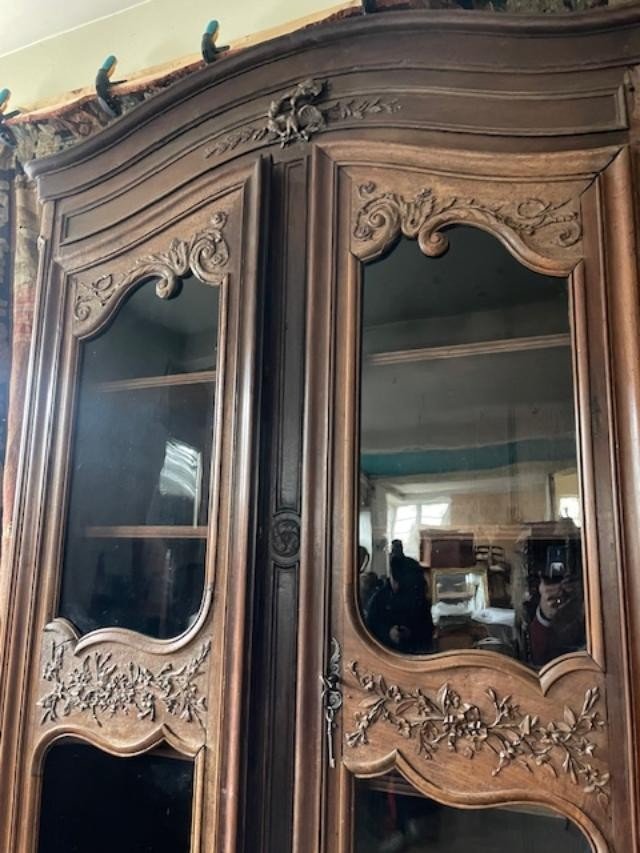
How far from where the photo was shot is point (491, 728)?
0.69 m

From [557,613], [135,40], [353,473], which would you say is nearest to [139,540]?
[353,473]

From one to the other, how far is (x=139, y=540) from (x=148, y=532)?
0.02 metres

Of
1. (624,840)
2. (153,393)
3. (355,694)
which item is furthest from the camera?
(153,393)

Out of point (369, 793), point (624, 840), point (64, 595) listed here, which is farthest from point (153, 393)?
point (624, 840)

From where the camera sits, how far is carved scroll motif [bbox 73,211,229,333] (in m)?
0.91

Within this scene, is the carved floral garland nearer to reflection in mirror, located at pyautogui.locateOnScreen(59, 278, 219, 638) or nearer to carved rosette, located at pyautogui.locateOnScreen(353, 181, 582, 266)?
reflection in mirror, located at pyautogui.locateOnScreen(59, 278, 219, 638)

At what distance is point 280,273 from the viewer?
34.3 inches

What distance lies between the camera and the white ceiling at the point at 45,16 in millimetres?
1442

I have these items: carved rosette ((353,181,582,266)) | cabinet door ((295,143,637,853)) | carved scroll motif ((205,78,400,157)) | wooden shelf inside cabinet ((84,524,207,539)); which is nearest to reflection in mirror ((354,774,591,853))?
cabinet door ((295,143,637,853))

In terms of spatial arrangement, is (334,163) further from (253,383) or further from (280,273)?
(253,383)

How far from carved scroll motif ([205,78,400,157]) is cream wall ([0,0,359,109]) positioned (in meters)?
0.41

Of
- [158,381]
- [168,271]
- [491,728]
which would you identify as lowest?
[491,728]

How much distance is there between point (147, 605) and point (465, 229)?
0.63 metres

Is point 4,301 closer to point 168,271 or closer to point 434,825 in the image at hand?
point 168,271
